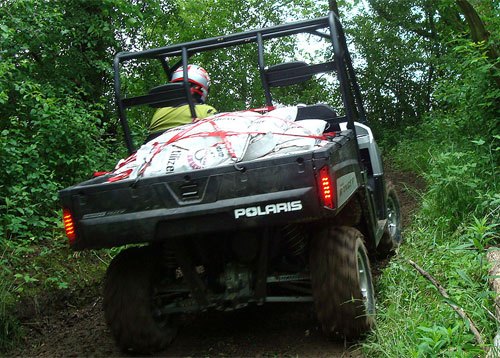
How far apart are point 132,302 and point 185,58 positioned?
205 cm

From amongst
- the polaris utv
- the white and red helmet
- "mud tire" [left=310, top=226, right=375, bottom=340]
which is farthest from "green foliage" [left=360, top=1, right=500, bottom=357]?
the white and red helmet

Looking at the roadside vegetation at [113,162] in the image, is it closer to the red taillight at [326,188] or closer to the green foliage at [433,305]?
the green foliage at [433,305]

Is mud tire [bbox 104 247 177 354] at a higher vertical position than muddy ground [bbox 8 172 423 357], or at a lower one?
higher

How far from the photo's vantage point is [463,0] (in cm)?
713

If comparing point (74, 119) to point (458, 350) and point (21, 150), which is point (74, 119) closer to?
point (21, 150)

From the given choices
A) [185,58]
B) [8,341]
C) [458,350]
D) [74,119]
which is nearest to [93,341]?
[8,341]

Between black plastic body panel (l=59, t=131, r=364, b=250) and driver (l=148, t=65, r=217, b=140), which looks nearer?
black plastic body panel (l=59, t=131, r=364, b=250)

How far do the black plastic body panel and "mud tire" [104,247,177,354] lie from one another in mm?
515

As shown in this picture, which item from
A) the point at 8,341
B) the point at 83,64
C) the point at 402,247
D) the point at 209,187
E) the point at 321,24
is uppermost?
the point at 83,64

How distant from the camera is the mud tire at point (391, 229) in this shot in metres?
5.94

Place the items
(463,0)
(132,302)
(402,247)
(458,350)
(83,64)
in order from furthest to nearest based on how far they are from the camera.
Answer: (83,64), (463,0), (402,247), (132,302), (458,350)

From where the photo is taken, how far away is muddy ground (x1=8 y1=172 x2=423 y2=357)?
4.02 m

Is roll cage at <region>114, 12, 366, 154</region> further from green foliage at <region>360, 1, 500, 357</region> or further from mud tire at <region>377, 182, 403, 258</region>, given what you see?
mud tire at <region>377, 182, 403, 258</region>

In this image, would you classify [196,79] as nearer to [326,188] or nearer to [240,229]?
[240,229]
